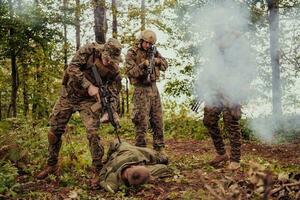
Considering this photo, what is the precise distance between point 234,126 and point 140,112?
1.56 meters

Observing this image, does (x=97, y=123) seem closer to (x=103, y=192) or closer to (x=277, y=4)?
(x=103, y=192)

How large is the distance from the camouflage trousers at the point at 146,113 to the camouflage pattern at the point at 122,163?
0.89 metres

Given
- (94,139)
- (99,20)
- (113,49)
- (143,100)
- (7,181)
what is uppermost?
(99,20)

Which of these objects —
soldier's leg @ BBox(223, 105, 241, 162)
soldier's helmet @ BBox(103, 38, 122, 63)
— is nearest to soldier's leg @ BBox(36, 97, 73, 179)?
soldier's helmet @ BBox(103, 38, 122, 63)

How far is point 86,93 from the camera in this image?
657cm

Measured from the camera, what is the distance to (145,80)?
24.3 ft

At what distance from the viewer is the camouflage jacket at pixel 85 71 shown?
21.1 ft

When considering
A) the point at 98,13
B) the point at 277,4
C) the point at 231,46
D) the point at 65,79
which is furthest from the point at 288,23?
the point at 65,79

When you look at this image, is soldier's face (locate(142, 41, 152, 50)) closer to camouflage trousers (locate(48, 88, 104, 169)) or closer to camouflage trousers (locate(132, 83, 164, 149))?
camouflage trousers (locate(132, 83, 164, 149))

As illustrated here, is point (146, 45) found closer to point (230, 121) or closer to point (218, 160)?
point (230, 121)

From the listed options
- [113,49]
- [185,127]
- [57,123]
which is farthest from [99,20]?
[113,49]

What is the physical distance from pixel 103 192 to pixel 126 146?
0.77 metres

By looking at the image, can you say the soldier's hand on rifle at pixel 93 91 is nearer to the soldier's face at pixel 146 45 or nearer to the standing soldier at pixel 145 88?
the standing soldier at pixel 145 88

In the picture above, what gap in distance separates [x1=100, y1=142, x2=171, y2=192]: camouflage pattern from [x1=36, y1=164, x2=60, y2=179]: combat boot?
0.96m
